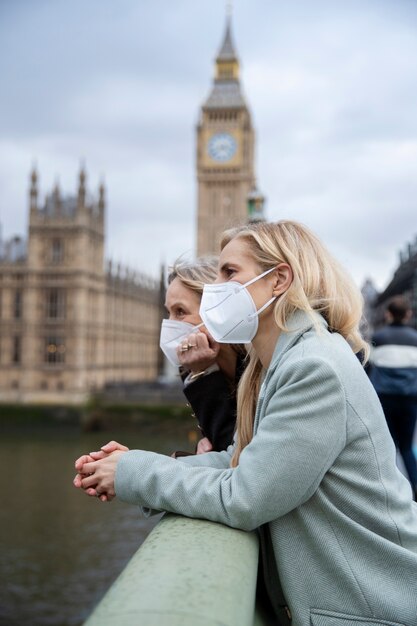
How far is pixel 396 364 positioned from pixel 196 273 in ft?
7.74

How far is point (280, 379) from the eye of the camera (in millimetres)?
1571

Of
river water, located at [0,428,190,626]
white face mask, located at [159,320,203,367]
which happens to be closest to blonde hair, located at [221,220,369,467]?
white face mask, located at [159,320,203,367]

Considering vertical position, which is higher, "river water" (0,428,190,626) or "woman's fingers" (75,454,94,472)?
"woman's fingers" (75,454,94,472)

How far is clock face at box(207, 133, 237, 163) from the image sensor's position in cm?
5453

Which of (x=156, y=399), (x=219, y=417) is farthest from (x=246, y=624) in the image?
(x=156, y=399)

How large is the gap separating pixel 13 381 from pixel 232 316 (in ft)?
120

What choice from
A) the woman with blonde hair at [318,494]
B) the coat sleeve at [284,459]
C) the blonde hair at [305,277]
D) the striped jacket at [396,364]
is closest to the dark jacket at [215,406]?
the blonde hair at [305,277]

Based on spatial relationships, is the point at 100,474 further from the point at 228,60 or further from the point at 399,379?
the point at 228,60

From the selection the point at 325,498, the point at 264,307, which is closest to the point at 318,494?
the point at 325,498

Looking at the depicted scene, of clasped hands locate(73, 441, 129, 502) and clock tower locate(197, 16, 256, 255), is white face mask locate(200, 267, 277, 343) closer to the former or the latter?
clasped hands locate(73, 441, 129, 502)

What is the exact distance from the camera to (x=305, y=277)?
5.85ft

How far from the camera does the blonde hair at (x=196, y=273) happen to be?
101 inches

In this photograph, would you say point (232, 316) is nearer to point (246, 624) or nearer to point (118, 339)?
point (246, 624)

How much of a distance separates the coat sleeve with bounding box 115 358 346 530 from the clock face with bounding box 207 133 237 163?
5434 cm
